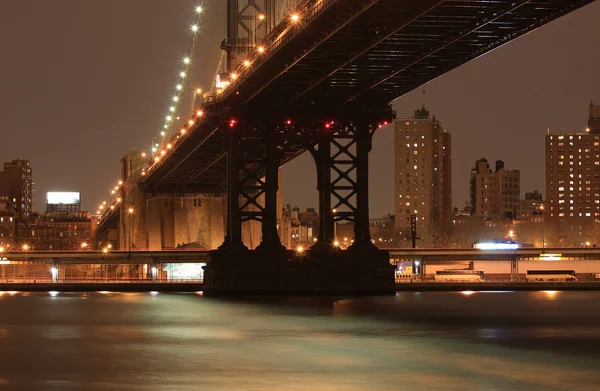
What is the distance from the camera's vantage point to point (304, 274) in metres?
63.2

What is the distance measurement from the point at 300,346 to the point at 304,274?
2988 centimetres

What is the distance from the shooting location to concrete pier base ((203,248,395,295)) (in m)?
62.8

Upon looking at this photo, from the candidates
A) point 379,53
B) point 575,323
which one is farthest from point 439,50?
point 575,323

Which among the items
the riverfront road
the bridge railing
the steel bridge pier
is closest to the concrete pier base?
the steel bridge pier

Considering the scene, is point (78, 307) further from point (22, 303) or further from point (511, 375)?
point (511, 375)

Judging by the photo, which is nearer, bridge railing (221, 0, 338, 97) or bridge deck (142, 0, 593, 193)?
bridge deck (142, 0, 593, 193)

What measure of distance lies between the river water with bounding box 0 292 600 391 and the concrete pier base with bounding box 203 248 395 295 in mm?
7101

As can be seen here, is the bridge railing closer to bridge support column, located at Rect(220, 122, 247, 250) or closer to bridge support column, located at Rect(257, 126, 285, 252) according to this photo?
bridge support column, located at Rect(257, 126, 285, 252)

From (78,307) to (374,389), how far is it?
108 feet

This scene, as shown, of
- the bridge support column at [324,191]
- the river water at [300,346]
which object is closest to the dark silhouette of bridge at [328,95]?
the bridge support column at [324,191]

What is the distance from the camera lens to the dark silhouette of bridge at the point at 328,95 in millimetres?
42594

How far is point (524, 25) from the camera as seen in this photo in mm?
43094

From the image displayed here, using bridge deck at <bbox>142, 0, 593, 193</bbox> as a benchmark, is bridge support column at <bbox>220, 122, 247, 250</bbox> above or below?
below

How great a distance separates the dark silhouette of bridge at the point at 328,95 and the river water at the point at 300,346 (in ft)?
25.0
